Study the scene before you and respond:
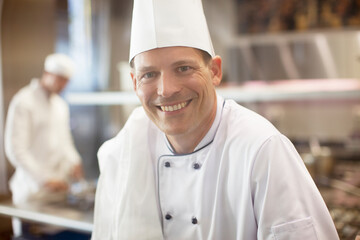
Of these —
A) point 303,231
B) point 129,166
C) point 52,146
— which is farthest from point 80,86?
point 303,231

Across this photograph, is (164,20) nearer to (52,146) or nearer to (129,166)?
(129,166)

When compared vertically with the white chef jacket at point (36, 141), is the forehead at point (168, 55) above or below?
above

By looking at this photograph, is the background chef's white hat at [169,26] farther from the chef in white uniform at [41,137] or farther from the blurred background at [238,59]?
the blurred background at [238,59]

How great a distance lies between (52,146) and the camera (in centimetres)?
353

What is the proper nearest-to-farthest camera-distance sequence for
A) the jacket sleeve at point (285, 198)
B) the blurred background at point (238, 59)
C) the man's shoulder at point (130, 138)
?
the jacket sleeve at point (285, 198) < the man's shoulder at point (130, 138) < the blurred background at point (238, 59)

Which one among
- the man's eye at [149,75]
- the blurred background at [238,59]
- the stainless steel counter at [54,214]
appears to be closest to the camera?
the man's eye at [149,75]

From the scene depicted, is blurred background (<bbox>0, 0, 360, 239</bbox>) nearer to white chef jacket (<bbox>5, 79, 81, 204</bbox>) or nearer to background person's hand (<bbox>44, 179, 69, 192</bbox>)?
white chef jacket (<bbox>5, 79, 81, 204</bbox>)

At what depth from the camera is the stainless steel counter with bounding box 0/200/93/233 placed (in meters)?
2.28

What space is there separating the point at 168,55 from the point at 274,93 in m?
2.72

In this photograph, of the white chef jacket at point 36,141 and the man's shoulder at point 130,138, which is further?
the white chef jacket at point 36,141

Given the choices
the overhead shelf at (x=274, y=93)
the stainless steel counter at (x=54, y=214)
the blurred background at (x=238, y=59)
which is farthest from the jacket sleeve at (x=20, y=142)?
the overhead shelf at (x=274, y=93)

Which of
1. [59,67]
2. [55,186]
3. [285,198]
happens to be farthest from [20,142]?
[285,198]

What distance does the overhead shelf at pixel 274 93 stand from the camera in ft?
11.4

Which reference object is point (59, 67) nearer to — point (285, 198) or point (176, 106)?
point (176, 106)
